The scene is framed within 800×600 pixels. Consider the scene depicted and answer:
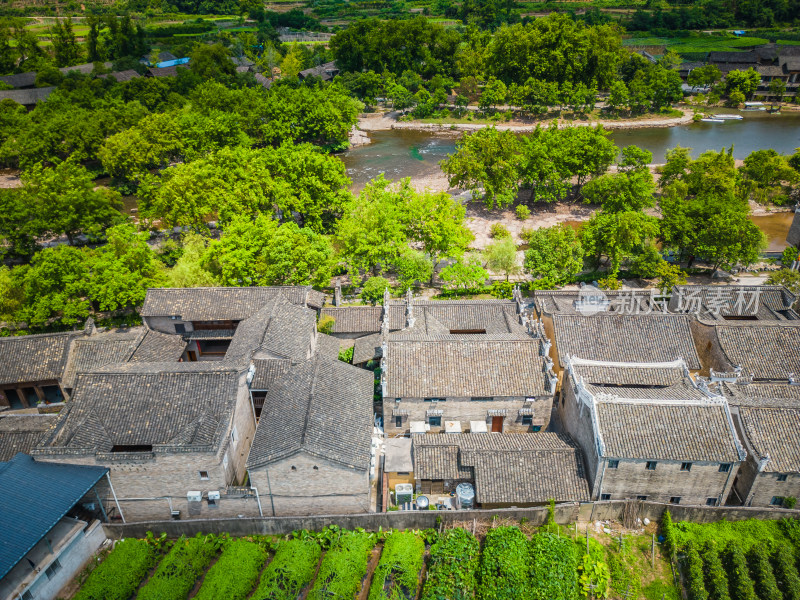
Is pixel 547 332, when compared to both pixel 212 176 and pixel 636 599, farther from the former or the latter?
pixel 212 176

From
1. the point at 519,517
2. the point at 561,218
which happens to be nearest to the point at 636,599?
the point at 519,517

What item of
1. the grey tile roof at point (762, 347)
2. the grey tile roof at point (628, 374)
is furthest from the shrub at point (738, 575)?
the grey tile roof at point (762, 347)

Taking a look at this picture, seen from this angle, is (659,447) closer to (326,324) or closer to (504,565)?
(504,565)

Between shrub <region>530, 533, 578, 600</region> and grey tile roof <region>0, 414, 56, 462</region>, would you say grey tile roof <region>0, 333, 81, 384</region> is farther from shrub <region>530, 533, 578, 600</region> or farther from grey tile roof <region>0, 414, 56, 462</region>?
shrub <region>530, 533, 578, 600</region>

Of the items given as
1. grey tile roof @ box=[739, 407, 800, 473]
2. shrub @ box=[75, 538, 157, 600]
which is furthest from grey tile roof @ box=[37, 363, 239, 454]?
grey tile roof @ box=[739, 407, 800, 473]

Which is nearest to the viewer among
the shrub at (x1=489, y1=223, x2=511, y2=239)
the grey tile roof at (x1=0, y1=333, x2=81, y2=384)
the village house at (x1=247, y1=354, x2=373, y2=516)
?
the village house at (x1=247, y1=354, x2=373, y2=516)

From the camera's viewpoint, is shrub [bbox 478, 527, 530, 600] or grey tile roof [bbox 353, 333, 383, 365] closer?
shrub [bbox 478, 527, 530, 600]
